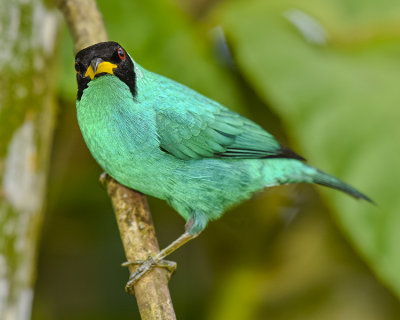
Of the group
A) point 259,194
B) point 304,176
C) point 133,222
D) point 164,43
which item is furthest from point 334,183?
point 164,43

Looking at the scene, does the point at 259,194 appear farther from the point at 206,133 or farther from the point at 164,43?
the point at 164,43

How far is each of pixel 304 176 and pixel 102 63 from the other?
1401mm

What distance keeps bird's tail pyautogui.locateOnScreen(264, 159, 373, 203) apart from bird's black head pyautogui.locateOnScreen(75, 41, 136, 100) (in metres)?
1.04

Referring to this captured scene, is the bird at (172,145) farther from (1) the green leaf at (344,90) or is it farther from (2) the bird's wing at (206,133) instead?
(1) the green leaf at (344,90)

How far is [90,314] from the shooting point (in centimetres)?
433

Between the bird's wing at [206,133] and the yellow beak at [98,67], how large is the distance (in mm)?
371

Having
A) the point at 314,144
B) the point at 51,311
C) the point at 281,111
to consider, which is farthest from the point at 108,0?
the point at 51,311

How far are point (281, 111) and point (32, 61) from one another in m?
1.53

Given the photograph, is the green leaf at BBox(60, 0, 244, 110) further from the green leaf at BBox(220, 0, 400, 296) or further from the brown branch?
the brown branch

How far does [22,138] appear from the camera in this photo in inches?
114

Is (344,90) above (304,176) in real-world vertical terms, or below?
above

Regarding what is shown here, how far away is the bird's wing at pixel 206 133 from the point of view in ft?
9.09

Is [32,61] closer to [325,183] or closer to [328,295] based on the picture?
[325,183]

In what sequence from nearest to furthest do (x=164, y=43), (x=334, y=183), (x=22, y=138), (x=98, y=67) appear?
(x=98, y=67) < (x=22, y=138) < (x=334, y=183) < (x=164, y=43)
